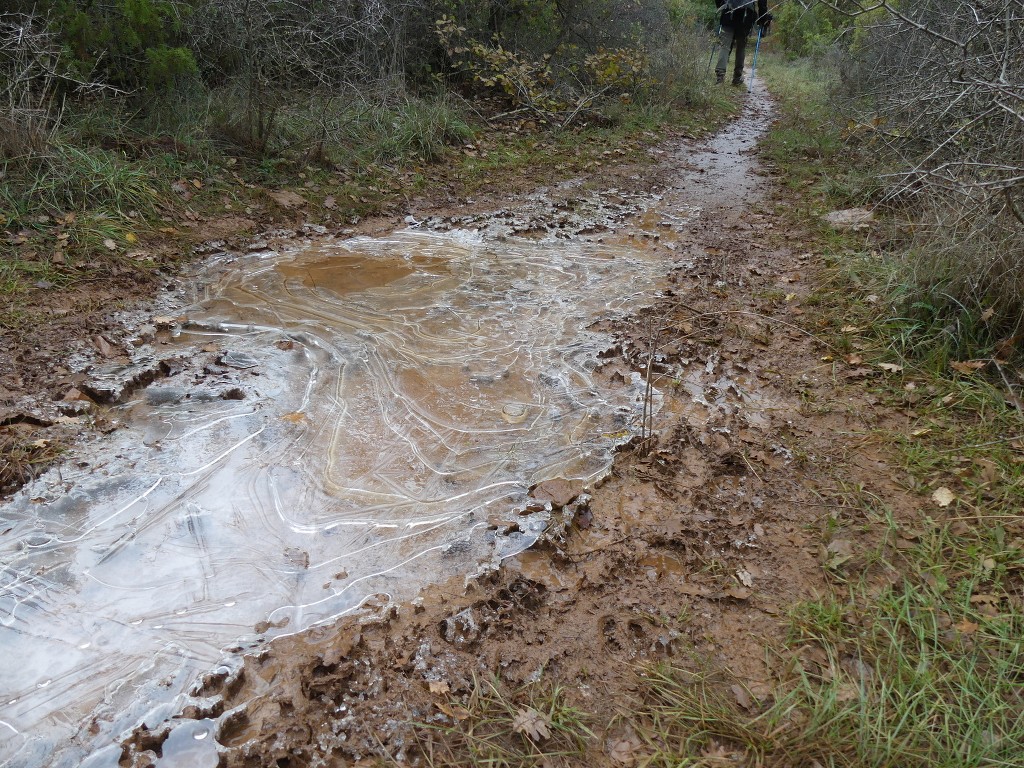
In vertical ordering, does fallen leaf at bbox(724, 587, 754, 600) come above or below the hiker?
below

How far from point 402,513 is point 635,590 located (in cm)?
103

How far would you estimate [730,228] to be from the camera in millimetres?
6086

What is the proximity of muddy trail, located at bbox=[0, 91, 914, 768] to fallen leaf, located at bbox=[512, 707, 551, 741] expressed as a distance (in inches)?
5.5

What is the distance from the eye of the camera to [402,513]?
2699mm

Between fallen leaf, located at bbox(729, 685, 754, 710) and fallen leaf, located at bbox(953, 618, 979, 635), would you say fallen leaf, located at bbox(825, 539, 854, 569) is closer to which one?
fallen leaf, located at bbox(953, 618, 979, 635)

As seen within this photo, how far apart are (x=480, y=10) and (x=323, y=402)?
293 inches

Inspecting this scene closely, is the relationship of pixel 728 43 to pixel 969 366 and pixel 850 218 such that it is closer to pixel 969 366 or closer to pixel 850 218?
pixel 850 218

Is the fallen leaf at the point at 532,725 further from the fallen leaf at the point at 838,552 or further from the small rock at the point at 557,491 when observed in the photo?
the fallen leaf at the point at 838,552

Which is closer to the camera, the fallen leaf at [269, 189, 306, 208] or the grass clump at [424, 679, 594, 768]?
the grass clump at [424, 679, 594, 768]

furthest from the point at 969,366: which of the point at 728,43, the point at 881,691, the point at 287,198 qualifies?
the point at 728,43

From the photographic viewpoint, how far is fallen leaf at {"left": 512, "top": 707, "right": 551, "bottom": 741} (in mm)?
1826

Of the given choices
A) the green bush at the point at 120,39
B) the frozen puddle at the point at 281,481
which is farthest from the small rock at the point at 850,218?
the green bush at the point at 120,39

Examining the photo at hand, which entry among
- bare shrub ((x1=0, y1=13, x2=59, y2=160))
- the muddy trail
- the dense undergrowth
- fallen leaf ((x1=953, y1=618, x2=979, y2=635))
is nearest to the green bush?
the dense undergrowth

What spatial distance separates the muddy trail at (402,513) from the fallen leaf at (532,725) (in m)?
0.14
